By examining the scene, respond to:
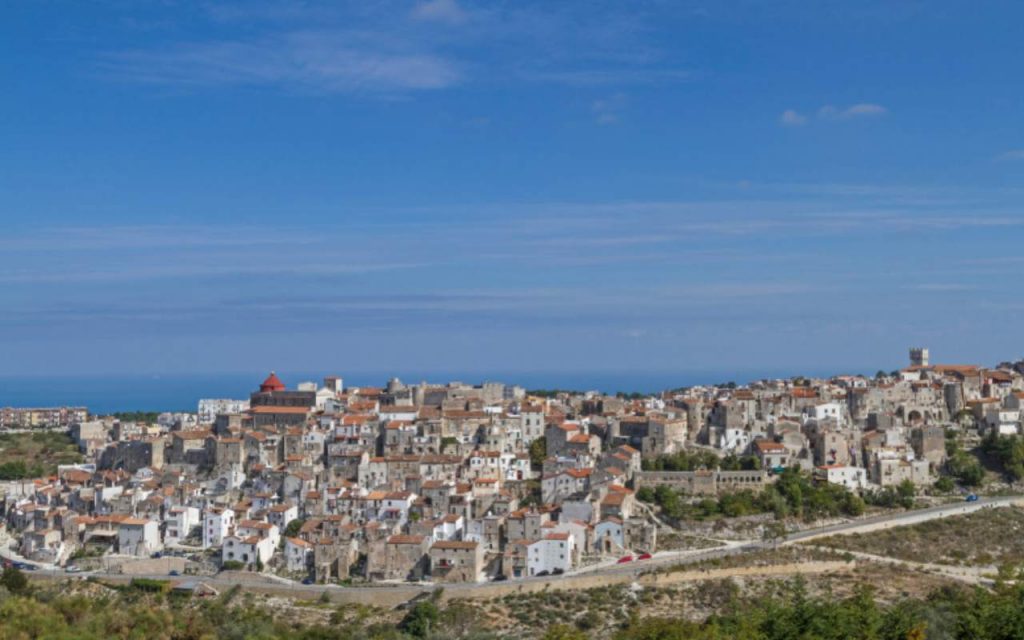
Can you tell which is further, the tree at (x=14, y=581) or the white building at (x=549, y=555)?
the white building at (x=549, y=555)

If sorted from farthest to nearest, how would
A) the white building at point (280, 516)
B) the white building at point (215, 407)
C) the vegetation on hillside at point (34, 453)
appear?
the white building at point (215, 407) → the vegetation on hillside at point (34, 453) → the white building at point (280, 516)

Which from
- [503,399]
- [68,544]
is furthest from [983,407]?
[68,544]

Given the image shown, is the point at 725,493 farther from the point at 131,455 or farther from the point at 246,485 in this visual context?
the point at 131,455

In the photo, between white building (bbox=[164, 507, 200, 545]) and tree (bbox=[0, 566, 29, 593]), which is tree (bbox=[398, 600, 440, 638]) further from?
white building (bbox=[164, 507, 200, 545])

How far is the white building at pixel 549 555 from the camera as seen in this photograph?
118 ft

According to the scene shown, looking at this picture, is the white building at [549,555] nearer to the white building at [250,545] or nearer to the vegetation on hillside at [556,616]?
the vegetation on hillside at [556,616]

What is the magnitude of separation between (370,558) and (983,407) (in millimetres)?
30072

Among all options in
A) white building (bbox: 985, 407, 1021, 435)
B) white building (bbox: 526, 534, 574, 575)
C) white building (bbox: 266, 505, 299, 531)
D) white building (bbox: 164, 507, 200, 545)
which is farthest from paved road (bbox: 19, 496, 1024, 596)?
white building (bbox: 985, 407, 1021, 435)

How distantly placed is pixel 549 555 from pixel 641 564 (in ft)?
9.50

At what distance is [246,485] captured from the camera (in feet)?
148

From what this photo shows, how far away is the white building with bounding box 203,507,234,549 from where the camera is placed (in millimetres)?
40375

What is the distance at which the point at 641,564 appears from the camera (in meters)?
36.1

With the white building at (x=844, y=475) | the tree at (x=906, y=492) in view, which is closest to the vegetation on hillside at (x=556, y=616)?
the tree at (x=906, y=492)

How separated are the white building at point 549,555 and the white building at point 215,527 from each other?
11383 millimetres
